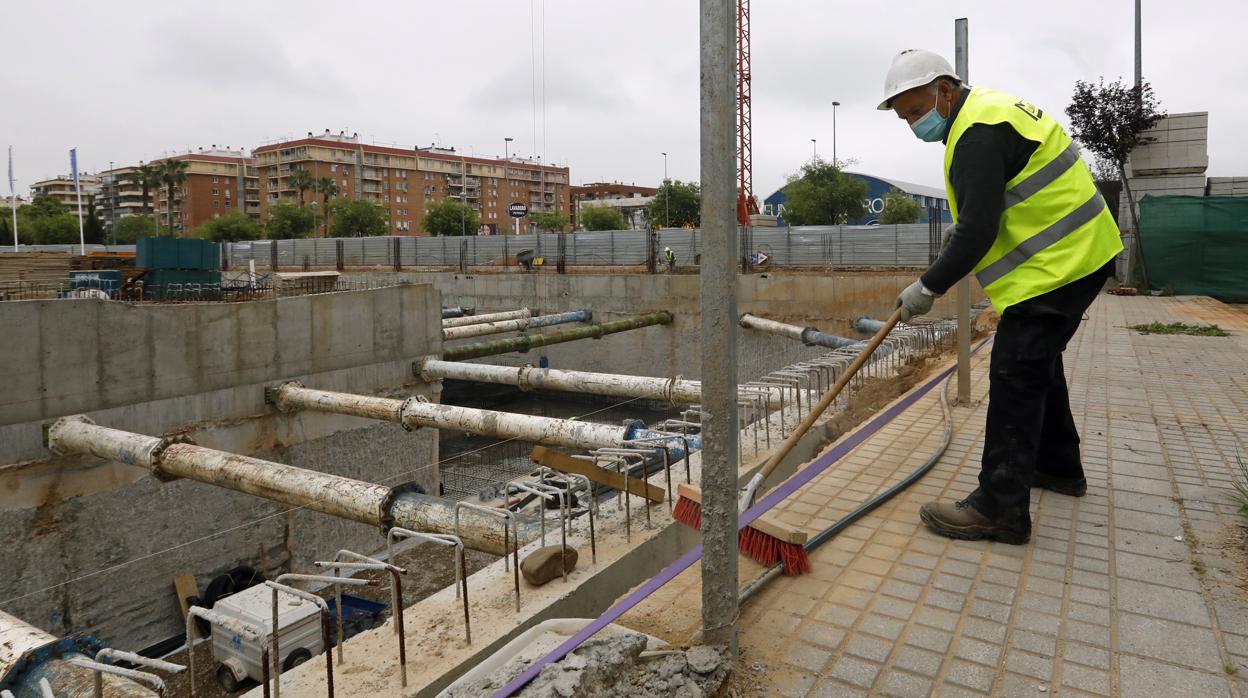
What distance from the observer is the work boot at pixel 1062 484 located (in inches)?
137

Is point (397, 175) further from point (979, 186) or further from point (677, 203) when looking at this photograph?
point (979, 186)

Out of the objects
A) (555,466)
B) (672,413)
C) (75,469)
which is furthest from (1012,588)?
(672,413)

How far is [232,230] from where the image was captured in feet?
189

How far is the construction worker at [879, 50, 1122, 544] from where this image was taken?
2.71 m

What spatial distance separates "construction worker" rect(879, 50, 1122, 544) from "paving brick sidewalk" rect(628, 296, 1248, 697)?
304 mm

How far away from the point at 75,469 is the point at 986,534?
10558 mm

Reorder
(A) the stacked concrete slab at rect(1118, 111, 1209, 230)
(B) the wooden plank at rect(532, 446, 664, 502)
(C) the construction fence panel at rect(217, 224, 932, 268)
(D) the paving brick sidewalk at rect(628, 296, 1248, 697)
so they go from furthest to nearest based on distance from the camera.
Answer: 1. (C) the construction fence panel at rect(217, 224, 932, 268)
2. (A) the stacked concrete slab at rect(1118, 111, 1209, 230)
3. (B) the wooden plank at rect(532, 446, 664, 502)
4. (D) the paving brick sidewalk at rect(628, 296, 1248, 697)

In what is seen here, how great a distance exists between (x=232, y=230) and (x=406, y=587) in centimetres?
5659

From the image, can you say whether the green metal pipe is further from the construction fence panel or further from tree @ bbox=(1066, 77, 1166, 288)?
tree @ bbox=(1066, 77, 1166, 288)

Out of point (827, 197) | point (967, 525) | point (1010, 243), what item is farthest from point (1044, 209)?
point (827, 197)

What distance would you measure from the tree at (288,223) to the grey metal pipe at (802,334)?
4899 centimetres

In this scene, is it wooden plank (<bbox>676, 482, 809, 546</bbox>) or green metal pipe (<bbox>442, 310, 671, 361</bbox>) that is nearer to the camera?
wooden plank (<bbox>676, 482, 809, 546</bbox>)

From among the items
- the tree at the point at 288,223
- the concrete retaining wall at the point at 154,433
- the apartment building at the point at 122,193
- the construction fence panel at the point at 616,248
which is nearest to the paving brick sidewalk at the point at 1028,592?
the concrete retaining wall at the point at 154,433

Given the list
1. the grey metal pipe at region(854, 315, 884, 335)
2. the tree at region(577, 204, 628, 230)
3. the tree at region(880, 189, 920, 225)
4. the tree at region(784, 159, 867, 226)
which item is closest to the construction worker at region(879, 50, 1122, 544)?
the grey metal pipe at region(854, 315, 884, 335)
